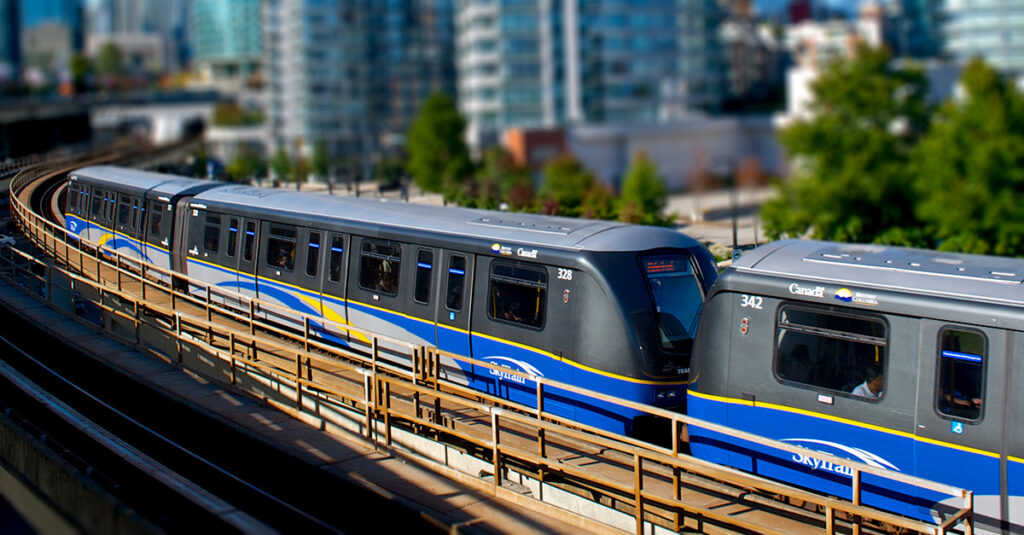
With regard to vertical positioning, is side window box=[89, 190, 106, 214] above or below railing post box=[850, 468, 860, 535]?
above

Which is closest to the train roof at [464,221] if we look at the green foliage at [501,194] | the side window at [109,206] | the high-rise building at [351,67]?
the side window at [109,206]

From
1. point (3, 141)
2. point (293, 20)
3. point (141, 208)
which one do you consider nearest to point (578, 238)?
point (141, 208)

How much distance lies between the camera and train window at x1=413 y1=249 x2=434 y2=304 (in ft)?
50.8

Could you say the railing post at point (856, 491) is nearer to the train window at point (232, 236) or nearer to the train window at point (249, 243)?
the train window at point (249, 243)

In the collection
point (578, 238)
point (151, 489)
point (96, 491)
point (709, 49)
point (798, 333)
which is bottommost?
point (151, 489)

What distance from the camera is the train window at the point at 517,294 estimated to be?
45.4 feet

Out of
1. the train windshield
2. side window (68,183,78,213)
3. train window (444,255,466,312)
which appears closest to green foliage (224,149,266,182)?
side window (68,183,78,213)

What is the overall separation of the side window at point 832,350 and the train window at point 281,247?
399 inches

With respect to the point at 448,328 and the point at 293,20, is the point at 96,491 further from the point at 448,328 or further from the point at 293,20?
the point at 293,20

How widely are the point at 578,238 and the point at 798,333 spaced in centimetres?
365

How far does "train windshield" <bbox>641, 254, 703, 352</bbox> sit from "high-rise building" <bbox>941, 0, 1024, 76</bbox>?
388 feet

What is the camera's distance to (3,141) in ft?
132

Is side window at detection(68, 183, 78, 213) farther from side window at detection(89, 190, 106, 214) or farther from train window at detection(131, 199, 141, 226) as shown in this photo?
train window at detection(131, 199, 141, 226)

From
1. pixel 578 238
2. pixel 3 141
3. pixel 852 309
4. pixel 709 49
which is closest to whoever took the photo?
pixel 852 309
